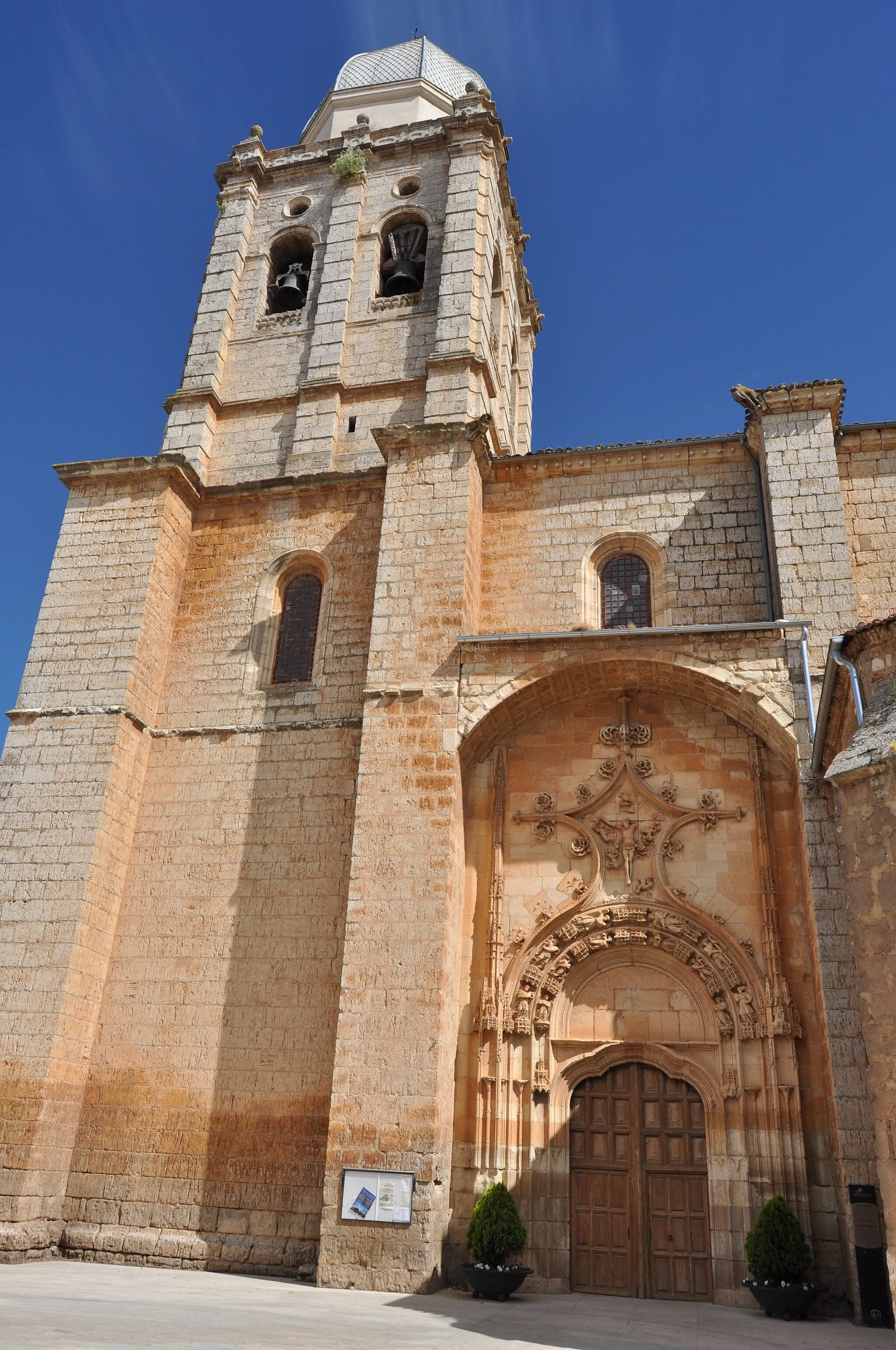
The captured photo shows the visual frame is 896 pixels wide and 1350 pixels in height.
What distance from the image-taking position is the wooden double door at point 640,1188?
34.2ft

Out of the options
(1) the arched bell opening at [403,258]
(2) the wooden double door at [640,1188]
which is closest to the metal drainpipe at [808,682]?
(2) the wooden double door at [640,1188]

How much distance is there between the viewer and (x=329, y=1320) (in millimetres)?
7629

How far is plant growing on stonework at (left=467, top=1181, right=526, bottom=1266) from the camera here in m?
9.90

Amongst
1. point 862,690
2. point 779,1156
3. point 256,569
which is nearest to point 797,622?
point 862,690

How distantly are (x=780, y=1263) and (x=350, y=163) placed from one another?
17.5 metres

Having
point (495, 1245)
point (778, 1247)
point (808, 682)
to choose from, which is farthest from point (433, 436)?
point (778, 1247)

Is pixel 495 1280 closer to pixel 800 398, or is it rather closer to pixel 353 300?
pixel 800 398

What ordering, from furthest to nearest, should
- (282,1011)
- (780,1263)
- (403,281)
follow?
(403,281)
(282,1011)
(780,1263)

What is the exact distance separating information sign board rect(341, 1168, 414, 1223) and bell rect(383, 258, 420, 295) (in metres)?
13.0

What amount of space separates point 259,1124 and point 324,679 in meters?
5.18

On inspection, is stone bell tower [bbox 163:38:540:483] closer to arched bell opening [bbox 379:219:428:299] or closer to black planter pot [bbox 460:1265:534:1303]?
arched bell opening [bbox 379:219:428:299]

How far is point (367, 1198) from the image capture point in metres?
Result: 9.98

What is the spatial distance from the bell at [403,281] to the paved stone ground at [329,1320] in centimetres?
1403

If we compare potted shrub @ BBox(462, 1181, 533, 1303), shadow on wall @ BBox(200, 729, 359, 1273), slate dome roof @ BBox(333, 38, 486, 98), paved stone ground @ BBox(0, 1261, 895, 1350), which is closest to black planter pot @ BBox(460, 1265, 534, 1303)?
potted shrub @ BBox(462, 1181, 533, 1303)
